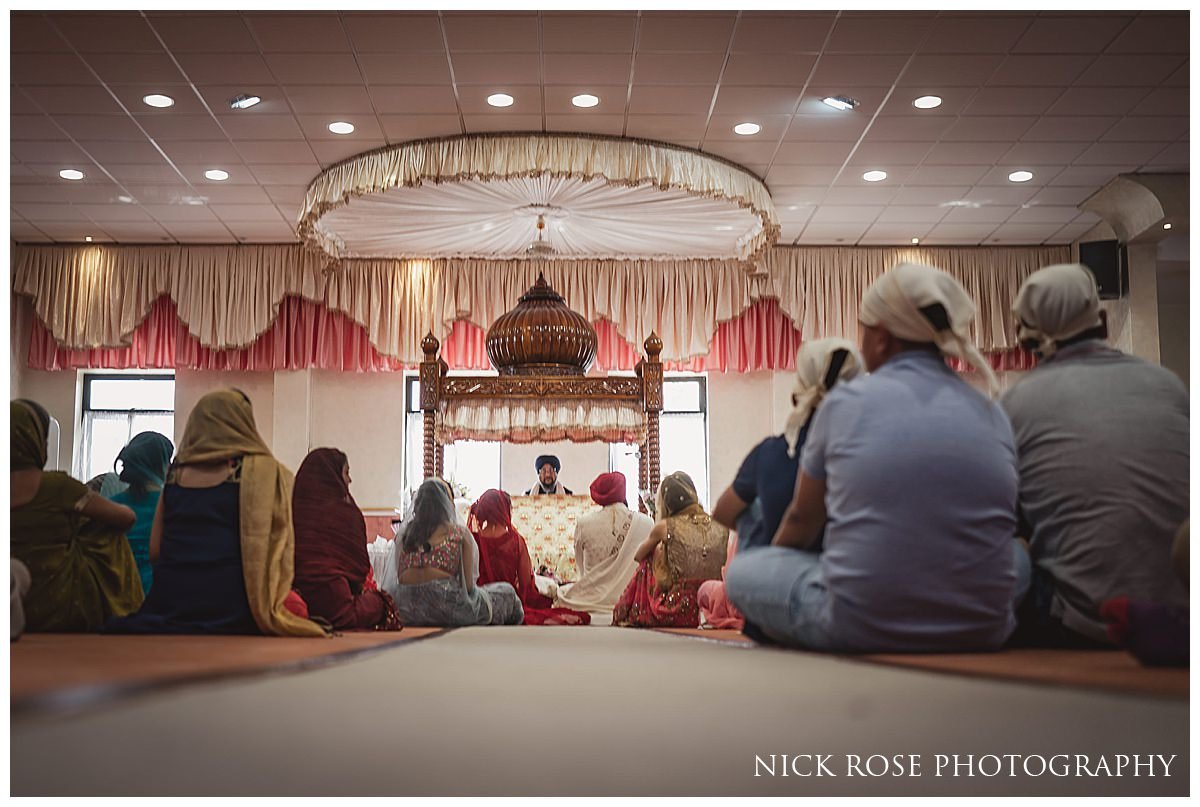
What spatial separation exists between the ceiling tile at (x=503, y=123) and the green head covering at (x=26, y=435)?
4167 millimetres

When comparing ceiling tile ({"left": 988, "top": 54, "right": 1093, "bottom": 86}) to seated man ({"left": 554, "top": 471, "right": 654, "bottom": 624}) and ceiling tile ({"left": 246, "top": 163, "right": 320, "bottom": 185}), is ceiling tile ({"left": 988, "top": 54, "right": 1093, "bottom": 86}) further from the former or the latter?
ceiling tile ({"left": 246, "top": 163, "right": 320, "bottom": 185})

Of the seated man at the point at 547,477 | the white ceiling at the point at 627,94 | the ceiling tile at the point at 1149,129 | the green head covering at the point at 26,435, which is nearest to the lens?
the green head covering at the point at 26,435

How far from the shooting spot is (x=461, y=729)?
1715 millimetres

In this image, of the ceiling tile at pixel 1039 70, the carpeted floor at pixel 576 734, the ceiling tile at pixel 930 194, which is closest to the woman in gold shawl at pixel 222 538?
the carpeted floor at pixel 576 734

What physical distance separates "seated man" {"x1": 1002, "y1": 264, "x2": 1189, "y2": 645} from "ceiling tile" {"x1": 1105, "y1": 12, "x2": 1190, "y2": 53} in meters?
3.70

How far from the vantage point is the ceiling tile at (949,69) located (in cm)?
625

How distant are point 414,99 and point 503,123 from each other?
0.66m

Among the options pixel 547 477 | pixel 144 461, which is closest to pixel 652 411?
pixel 547 477

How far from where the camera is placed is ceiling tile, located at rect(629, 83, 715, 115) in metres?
6.73

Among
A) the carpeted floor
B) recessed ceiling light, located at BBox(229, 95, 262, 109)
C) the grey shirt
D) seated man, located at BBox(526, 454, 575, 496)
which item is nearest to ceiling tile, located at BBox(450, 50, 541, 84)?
recessed ceiling light, located at BBox(229, 95, 262, 109)

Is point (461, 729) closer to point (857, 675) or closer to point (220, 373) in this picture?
point (857, 675)

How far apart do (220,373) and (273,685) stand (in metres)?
9.26

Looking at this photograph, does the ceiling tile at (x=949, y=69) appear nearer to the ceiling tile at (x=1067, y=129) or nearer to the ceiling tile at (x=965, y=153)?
the ceiling tile at (x=1067, y=129)

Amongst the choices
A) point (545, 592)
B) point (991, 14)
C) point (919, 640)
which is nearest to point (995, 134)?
point (991, 14)
